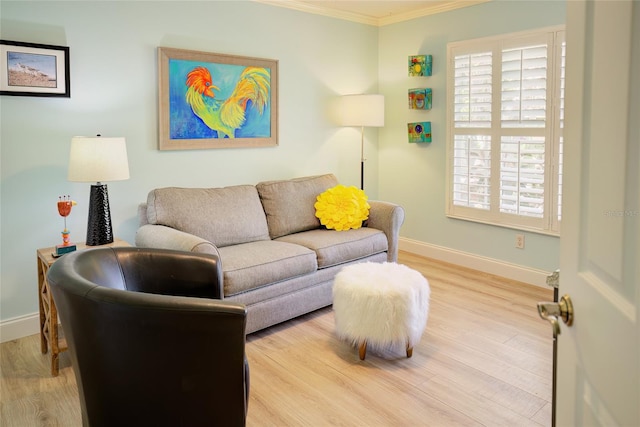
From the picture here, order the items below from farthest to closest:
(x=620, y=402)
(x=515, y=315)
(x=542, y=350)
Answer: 1. (x=515, y=315)
2. (x=542, y=350)
3. (x=620, y=402)

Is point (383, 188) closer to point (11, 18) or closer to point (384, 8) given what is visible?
point (384, 8)

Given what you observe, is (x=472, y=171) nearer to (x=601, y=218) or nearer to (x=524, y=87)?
(x=524, y=87)

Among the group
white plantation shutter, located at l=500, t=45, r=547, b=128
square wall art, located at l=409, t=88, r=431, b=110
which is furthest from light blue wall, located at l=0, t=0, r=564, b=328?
white plantation shutter, located at l=500, t=45, r=547, b=128

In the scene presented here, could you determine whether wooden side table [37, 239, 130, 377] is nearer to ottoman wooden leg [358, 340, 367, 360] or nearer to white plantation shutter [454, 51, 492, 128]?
ottoman wooden leg [358, 340, 367, 360]

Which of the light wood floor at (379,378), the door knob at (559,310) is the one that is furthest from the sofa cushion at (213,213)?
the door knob at (559,310)

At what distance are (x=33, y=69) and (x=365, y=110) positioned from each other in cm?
270

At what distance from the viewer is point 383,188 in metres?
5.43

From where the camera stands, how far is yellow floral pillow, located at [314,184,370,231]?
3.93 m

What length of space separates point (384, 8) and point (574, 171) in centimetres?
420

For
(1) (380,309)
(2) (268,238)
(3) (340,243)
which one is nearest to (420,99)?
(3) (340,243)

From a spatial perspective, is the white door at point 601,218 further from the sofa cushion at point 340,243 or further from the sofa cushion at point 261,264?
the sofa cushion at point 340,243

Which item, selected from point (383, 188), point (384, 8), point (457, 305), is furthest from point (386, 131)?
point (457, 305)

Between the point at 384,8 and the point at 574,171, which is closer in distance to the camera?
the point at 574,171

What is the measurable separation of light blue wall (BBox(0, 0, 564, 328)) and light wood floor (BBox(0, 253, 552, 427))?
92cm
